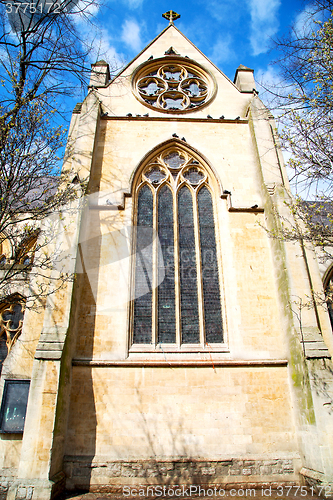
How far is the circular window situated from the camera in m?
10.5

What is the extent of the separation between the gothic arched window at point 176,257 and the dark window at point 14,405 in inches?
91.6

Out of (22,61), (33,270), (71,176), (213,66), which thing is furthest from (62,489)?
(213,66)

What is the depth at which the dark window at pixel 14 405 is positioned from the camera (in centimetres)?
613

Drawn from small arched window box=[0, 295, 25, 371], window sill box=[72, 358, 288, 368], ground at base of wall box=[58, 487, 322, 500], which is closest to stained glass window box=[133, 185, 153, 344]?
window sill box=[72, 358, 288, 368]

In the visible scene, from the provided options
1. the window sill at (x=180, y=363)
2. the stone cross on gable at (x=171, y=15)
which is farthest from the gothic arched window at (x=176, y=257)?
the stone cross on gable at (x=171, y=15)

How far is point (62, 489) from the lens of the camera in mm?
5812

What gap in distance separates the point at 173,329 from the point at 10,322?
353 centimetres

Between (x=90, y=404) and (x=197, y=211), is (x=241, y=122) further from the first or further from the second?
(x=90, y=404)

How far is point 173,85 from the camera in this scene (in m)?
11.1

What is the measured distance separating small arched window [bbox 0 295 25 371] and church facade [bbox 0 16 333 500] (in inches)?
5.8

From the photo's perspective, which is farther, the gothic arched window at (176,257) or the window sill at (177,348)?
the gothic arched window at (176,257)

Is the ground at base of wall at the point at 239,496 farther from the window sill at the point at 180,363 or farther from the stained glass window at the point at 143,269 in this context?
the stained glass window at the point at 143,269

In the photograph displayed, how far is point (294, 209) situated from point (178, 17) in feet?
34.5

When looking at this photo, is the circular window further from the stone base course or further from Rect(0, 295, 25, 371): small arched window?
the stone base course
